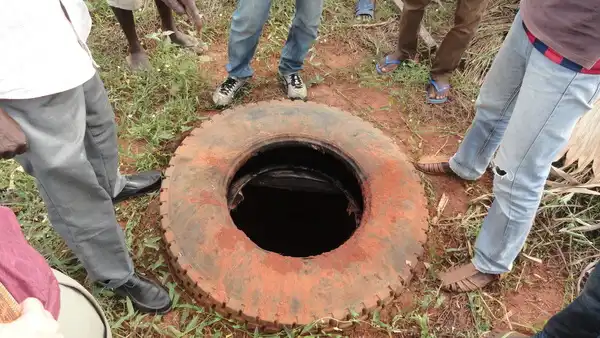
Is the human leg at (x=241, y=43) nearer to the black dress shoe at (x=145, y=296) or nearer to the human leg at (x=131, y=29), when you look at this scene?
the human leg at (x=131, y=29)

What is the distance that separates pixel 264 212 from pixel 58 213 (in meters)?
1.62

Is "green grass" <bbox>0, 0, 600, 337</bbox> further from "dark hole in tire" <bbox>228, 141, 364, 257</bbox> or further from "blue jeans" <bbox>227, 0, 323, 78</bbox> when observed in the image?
"dark hole in tire" <bbox>228, 141, 364, 257</bbox>

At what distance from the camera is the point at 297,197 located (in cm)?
313

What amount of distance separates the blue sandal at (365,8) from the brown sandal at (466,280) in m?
2.43

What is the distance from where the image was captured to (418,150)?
3094 mm

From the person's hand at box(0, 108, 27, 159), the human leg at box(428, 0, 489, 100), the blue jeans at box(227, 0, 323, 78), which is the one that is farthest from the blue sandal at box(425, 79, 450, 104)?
the person's hand at box(0, 108, 27, 159)

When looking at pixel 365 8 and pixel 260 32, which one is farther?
pixel 365 8

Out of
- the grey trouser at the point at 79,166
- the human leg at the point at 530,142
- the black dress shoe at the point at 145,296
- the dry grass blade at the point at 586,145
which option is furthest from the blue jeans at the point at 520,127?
the grey trouser at the point at 79,166

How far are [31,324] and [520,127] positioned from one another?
5.83 feet

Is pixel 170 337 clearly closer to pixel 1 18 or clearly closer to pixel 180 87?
pixel 1 18

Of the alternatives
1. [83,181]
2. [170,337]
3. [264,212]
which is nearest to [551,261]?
[264,212]

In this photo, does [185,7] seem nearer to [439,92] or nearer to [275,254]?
[275,254]

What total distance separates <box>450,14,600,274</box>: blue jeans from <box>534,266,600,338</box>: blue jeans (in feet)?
1.43

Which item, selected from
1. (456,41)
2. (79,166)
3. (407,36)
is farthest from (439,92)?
(79,166)
